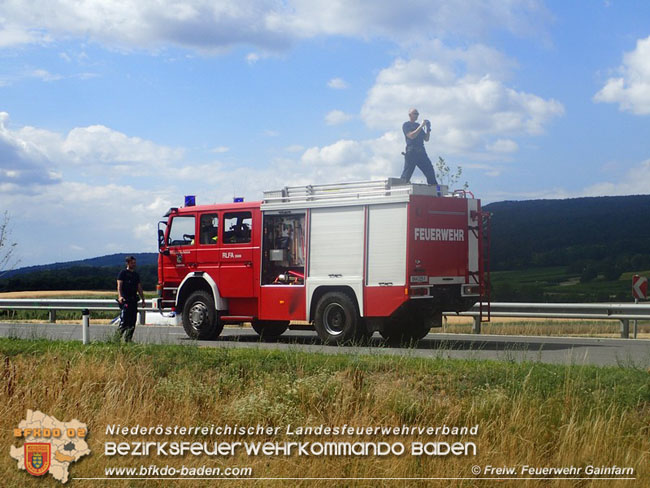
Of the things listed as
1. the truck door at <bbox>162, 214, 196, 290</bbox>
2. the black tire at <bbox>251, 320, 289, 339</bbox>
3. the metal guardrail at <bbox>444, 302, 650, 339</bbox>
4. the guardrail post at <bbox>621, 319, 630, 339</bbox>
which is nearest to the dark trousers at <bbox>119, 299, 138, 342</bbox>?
the truck door at <bbox>162, 214, 196, 290</bbox>

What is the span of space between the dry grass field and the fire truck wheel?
374cm

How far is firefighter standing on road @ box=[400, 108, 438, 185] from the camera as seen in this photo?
18156 millimetres

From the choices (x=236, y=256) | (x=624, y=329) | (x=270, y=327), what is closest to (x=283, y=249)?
(x=236, y=256)

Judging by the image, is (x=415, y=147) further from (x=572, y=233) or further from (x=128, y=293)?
(x=572, y=233)

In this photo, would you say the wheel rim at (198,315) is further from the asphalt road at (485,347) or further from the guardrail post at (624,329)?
the guardrail post at (624,329)

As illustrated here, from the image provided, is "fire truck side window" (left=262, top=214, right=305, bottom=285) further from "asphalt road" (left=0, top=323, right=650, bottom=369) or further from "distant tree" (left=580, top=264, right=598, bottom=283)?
"distant tree" (left=580, top=264, right=598, bottom=283)

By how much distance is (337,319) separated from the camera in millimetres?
16594

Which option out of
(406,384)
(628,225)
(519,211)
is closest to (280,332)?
(406,384)

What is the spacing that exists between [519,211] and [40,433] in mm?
149560

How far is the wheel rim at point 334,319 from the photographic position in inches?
649

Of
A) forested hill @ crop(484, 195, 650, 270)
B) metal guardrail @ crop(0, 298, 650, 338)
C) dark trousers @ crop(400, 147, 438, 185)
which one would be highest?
forested hill @ crop(484, 195, 650, 270)

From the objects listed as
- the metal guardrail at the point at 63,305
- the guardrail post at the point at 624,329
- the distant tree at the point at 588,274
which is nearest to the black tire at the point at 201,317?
the metal guardrail at the point at 63,305

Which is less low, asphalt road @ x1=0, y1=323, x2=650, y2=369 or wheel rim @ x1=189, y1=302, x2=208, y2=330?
wheel rim @ x1=189, y1=302, x2=208, y2=330

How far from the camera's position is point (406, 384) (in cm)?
1035
